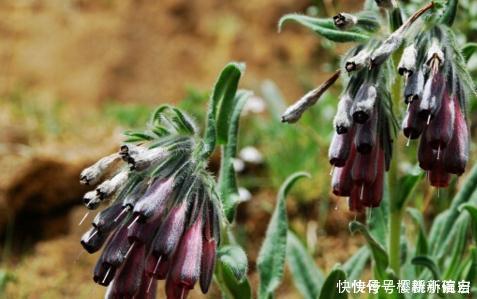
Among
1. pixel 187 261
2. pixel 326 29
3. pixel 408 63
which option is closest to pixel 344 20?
pixel 408 63

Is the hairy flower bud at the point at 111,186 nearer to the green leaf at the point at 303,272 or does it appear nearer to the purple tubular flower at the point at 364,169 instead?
the purple tubular flower at the point at 364,169

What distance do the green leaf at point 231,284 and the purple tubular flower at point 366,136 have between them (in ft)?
2.74

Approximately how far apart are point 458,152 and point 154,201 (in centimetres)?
114

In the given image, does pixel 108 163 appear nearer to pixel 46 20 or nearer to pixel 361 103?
pixel 361 103

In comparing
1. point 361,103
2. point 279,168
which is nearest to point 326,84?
point 361,103

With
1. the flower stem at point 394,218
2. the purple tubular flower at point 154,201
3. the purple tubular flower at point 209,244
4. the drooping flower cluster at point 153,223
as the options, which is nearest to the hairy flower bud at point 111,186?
the drooping flower cluster at point 153,223

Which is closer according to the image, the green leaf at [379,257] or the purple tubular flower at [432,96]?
the purple tubular flower at [432,96]

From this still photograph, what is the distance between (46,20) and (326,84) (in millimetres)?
8769

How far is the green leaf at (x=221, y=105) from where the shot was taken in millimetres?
3553

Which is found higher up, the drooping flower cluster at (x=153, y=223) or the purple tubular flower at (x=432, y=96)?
the purple tubular flower at (x=432, y=96)

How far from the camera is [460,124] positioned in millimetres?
3252

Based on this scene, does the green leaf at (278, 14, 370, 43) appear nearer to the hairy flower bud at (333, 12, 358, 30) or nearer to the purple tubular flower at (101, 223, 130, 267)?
the hairy flower bud at (333, 12, 358, 30)

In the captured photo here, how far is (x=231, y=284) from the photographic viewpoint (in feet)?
12.2

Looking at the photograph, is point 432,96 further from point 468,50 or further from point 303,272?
point 303,272
